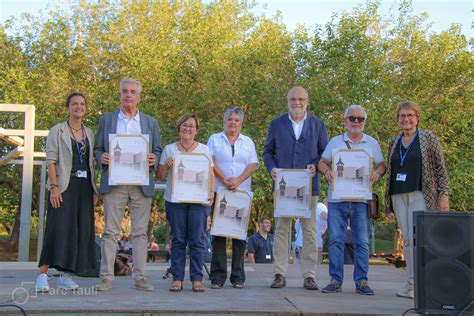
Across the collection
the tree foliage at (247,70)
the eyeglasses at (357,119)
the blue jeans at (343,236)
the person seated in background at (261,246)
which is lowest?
the person seated in background at (261,246)

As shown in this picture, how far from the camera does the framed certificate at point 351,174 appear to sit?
22.7ft

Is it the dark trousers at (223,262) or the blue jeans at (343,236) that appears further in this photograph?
the dark trousers at (223,262)

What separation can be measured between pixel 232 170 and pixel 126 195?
3.88 ft

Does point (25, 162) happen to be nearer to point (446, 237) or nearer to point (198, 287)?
point (198, 287)

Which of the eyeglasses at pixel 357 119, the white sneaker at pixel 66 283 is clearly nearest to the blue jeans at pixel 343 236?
the eyeglasses at pixel 357 119

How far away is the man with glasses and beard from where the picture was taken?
689 cm

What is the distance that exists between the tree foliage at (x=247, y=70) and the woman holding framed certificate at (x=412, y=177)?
46.2ft

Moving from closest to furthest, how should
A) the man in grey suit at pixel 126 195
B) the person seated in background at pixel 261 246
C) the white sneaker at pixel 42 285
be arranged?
the white sneaker at pixel 42 285
the man in grey suit at pixel 126 195
the person seated in background at pixel 261 246

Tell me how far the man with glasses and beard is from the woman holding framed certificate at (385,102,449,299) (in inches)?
13.6

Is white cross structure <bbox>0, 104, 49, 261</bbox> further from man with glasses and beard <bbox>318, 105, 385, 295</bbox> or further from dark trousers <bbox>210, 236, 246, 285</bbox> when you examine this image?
man with glasses and beard <bbox>318, 105, 385, 295</bbox>

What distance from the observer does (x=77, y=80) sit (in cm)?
2783

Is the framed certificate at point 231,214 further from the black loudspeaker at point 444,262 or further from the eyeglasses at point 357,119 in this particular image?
the black loudspeaker at point 444,262

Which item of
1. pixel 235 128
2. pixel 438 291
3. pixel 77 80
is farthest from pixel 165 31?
pixel 438 291

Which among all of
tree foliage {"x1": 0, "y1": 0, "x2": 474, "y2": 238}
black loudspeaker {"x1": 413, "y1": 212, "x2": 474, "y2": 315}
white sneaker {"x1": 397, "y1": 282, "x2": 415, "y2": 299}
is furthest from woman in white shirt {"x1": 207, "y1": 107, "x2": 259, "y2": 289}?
tree foliage {"x1": 0, "y1": 0, "x2": 474, "y2": 238}
